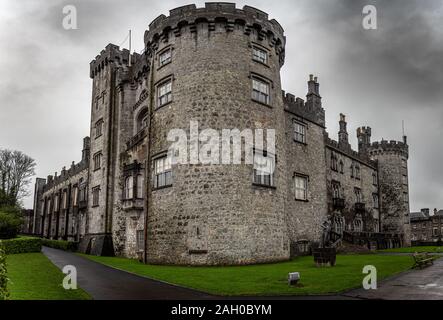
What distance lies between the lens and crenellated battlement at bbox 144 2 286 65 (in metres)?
21.8

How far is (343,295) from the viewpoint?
10289 mm

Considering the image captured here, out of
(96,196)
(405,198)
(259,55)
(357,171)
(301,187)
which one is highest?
(259,55)

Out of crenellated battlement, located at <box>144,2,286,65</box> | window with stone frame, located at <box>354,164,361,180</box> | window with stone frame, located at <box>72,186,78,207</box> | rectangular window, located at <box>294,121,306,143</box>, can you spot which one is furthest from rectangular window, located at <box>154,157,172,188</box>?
window with stone frame, located at <box>72,186,78,207</box>

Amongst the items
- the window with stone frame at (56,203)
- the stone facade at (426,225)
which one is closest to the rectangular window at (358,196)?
the window with stone frame at (56,203)

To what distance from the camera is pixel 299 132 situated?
29.7 metres

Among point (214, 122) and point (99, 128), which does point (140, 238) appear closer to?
point (214, 122)

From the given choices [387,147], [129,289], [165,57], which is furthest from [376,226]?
[129,289]

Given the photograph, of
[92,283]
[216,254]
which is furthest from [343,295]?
[216,254]

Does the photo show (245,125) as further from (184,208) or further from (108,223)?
(108,223)

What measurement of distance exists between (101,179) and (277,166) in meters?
17.5

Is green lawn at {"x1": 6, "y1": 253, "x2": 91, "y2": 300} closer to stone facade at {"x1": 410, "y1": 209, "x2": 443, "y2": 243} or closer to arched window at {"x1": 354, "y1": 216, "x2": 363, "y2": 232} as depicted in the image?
arched window at {"x1": 354, "y1": 216, "x2": 363, "y2": 232}

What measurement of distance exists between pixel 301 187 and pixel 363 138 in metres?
21.7

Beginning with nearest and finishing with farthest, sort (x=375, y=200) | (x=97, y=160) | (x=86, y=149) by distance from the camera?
(x=97, y=160)
(x=375, y=200)
(x=86, y=149)

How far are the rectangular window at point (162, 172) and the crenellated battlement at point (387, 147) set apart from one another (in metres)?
33.0
